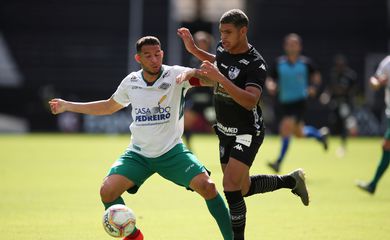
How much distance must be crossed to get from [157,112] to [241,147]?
0.89 meters

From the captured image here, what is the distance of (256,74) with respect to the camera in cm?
763

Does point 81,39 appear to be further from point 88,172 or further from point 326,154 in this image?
point 88,172

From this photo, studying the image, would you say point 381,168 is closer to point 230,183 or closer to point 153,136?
point 230,183

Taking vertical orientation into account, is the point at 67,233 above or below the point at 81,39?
above

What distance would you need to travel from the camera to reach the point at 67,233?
8531 millimetres

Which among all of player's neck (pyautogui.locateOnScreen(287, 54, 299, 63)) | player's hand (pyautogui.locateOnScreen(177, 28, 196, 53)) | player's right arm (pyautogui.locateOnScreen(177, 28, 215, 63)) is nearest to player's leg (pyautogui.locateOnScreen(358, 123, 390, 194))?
player's right arm (pyautogui.locateOnScreen(177, 28, 215, 63))

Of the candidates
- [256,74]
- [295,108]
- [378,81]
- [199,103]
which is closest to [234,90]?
[256,74]

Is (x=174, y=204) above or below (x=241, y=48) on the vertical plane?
below

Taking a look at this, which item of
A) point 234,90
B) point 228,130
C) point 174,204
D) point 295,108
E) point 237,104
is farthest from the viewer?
point 295,108

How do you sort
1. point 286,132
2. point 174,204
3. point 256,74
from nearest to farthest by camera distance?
point 256,74 < point 174,204 < point 286,132

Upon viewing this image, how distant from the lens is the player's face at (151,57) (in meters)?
7.84

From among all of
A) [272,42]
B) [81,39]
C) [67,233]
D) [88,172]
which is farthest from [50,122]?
[67,233]

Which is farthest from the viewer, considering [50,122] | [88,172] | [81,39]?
[81,39]

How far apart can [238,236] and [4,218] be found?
133 inches
